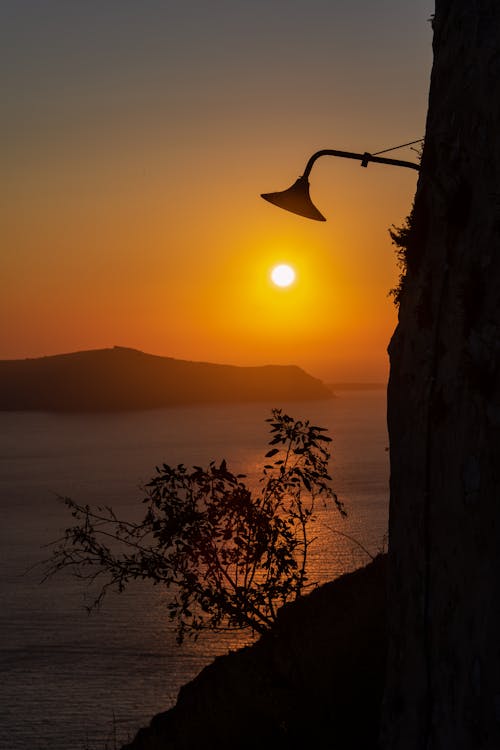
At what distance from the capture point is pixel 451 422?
6.28 metres

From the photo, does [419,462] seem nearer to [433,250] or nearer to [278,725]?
[433,250]

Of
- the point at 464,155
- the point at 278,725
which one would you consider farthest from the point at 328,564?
the point at 464,155

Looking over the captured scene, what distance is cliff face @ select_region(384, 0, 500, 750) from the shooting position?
5.71 m

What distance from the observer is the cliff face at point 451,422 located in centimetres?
571

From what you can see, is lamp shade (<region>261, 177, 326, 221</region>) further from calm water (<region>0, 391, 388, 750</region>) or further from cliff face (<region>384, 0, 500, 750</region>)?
calm water (<region>0, 391, 388, 750</region>)

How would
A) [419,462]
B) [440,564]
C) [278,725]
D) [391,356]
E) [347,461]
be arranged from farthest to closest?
[347,461]
[278,725]
[391,356]
[419,462]
[440,564]

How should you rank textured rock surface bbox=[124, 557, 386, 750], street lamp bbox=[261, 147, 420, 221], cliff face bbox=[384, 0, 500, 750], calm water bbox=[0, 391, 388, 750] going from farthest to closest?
calm water bbox=[0, 391, 388, 750]
street lamp bbox=[261, 147, 420, 221]
textured rock surface bbox=[124, 557, 386, 750]
cliff face bbox=[384, 0, 500, 750]

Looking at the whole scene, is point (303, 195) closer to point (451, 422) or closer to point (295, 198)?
point (295, 198)

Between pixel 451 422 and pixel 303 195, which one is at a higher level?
pixel 303 195

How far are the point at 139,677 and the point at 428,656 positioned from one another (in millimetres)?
26545

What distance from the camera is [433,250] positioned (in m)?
6.92

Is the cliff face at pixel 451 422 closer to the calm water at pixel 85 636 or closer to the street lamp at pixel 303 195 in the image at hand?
the street lamp at pixel 303 195

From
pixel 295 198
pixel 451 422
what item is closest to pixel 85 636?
pixel 295 198

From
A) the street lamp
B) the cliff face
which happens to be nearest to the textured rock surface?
the cliff face
